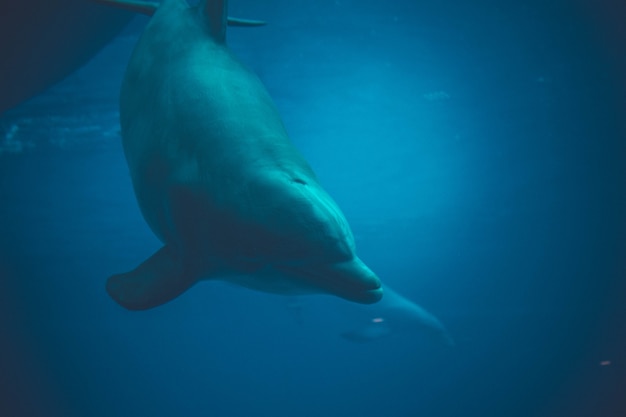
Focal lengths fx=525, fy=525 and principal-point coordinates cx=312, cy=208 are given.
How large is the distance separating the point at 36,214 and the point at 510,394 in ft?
100

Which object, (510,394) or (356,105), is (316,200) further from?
(510,394)

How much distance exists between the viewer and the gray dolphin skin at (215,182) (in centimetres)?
373

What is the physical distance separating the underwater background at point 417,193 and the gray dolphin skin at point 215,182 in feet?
14.0

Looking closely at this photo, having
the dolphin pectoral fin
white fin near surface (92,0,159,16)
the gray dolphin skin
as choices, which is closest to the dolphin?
white fin near surface (92,0,159,16)

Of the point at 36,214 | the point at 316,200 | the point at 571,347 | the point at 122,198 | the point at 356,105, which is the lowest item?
the point at 571,347

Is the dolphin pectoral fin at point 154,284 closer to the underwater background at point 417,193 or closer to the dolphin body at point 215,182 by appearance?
the dolphin body at point 215,182

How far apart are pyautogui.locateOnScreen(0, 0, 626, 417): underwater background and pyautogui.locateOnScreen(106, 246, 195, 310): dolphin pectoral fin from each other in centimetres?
500

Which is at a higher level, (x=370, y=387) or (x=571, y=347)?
(x=571, y=347)

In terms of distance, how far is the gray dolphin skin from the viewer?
373 cm

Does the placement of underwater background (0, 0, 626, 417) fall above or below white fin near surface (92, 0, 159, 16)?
below

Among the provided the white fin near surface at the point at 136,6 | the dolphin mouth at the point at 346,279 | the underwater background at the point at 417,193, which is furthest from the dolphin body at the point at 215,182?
the underwater background at the point at 417,193

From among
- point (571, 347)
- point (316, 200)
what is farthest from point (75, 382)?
point (316, 200)

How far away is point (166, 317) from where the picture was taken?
48312mm

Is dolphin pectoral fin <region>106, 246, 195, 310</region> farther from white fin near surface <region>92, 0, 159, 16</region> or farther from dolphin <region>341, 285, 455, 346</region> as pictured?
dolphin <region>341, 285, 455, 346</region>
